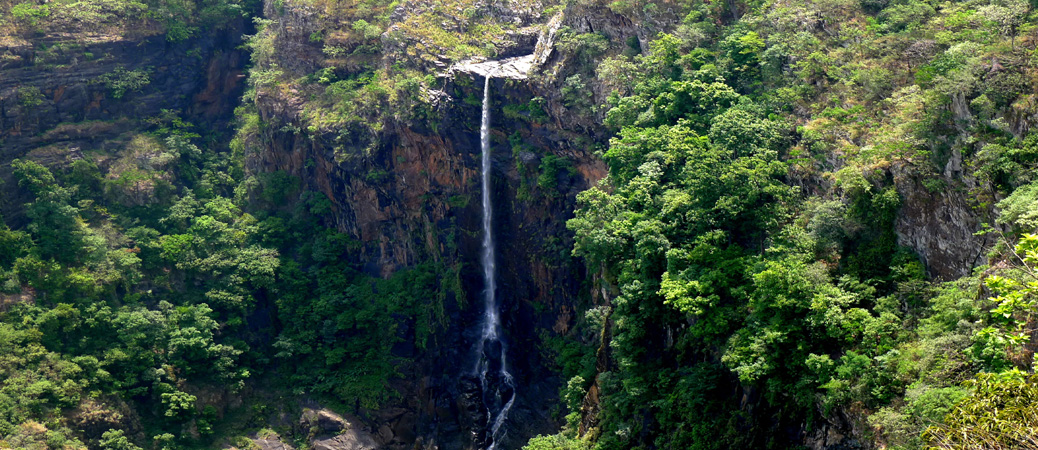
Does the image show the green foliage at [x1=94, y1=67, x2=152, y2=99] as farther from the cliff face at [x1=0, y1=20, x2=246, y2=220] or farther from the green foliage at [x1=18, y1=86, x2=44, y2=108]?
the green foliage at [x1=18, y1=86, x2=44, y2=108]

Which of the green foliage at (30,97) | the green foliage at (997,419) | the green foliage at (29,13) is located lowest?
the green foliage at (30,97)

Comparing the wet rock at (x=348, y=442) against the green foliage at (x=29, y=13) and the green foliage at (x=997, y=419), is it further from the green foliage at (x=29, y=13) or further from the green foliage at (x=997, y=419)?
the green foliage at (x=997, y=419)

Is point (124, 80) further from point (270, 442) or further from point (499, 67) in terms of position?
point (270, 442)

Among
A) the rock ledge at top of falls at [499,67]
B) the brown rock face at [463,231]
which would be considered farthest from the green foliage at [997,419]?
the rock ledge at top of falls at [499,67]

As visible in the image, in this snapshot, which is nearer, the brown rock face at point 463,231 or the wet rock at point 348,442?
the brown rock face at point 463,231

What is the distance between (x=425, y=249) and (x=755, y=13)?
1767 centimetres

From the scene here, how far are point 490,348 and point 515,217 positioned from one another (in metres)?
5.83

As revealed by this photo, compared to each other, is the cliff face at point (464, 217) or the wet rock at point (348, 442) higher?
the cliff face at point (464, 217)

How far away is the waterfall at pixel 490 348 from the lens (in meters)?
39.2

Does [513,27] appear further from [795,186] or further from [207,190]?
[795,186]

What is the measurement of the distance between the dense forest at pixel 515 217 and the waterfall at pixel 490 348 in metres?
0.44

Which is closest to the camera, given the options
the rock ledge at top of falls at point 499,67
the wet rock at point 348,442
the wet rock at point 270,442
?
the wet rock at point 270,442

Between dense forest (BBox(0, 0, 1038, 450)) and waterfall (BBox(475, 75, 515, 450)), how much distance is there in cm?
44

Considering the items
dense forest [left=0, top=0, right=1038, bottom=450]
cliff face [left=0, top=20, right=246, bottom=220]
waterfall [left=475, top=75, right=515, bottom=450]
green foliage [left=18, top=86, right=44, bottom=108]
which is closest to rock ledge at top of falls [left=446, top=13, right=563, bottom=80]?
dense forest [left=0, top=0, right=1038, bottom=450]
